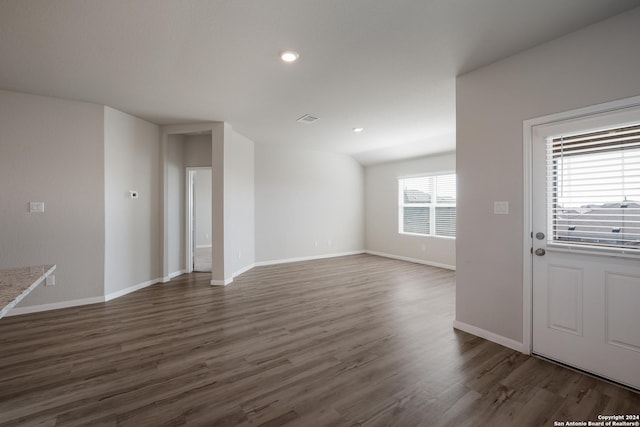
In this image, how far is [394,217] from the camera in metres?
7.26

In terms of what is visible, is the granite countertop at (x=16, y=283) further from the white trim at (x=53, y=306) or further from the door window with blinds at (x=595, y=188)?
the door window with blinds at (x=595, y=188)

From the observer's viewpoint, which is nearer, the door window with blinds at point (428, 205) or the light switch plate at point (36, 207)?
the light switch plate at point (36, 207)

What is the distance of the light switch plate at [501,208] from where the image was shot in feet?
8.65

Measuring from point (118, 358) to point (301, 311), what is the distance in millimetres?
1897

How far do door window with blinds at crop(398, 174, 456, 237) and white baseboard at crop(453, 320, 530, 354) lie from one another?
3382 mm

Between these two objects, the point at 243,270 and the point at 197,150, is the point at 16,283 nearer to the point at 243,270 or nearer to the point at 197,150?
the point at 243,270

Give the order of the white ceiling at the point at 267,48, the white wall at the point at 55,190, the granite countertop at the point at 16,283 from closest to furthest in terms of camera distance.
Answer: the granite countertop at the point at 16,283, the white ceiling at the point at 267,48, the white wall at the point at 55,190

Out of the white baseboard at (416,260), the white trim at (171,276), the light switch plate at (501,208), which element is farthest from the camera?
the white baseboard at (416,260)

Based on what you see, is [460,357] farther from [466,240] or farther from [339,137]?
[339,137]

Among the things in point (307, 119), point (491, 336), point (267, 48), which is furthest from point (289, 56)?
point (491, 336)

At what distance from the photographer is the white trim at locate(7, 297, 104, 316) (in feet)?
11.4

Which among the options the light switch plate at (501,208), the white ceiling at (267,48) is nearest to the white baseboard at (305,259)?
the white ceiling at (267,48)

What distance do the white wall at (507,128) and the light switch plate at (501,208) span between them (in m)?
0.04

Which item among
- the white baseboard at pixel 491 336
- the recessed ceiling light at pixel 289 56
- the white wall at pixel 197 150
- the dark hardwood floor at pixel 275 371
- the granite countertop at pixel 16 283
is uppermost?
the recessed ceiling light at pixel 289 56
